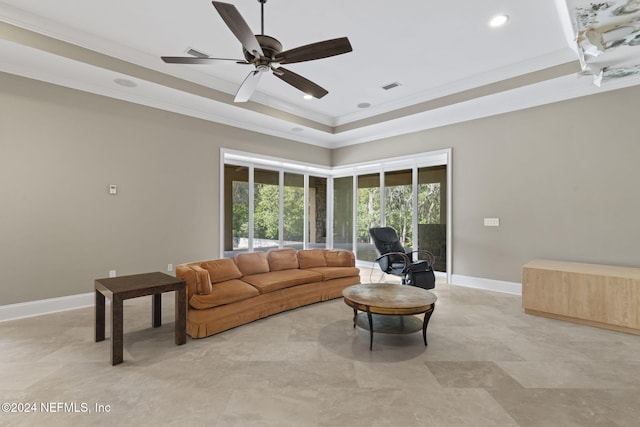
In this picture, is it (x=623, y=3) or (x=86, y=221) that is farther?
(x=86, y=221)

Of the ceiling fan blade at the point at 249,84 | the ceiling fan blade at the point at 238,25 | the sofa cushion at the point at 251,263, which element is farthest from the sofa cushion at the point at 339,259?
the ceiling fan blade at the point at 238,25

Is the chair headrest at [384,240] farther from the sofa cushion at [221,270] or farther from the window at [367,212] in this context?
the sofa cushion at [221,270]

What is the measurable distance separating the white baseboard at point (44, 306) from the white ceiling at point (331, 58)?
110 inches

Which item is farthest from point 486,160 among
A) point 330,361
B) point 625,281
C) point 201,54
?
point 201,54

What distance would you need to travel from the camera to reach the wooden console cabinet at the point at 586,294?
324cm

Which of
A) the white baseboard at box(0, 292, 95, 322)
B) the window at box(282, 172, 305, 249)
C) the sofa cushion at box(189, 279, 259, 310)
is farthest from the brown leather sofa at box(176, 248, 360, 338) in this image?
the window at box(282, 172, 305, 249)

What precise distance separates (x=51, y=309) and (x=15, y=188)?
1556mm

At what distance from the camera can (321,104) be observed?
5723 millimetres

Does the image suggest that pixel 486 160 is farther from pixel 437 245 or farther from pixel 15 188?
pixel 15 188

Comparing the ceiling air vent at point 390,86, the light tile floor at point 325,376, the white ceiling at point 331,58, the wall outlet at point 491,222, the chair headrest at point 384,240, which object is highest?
the ceiling air vent at point 390,86

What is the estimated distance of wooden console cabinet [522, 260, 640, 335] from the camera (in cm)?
324

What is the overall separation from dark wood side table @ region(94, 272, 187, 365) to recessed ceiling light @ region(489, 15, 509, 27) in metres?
4.24

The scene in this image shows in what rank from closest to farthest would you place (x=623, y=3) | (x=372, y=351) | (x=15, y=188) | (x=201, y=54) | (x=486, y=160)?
1. (x=623, y=3)
2. (x=372, y=351)
3. (x=15, y=188)
4. (x=201, y=54)
5. (x=486, y=160)

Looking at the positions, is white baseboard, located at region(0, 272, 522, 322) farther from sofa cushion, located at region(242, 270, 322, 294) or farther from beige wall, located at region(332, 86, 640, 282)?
sofa cushion, located at region(242, 270, 322, 294)
